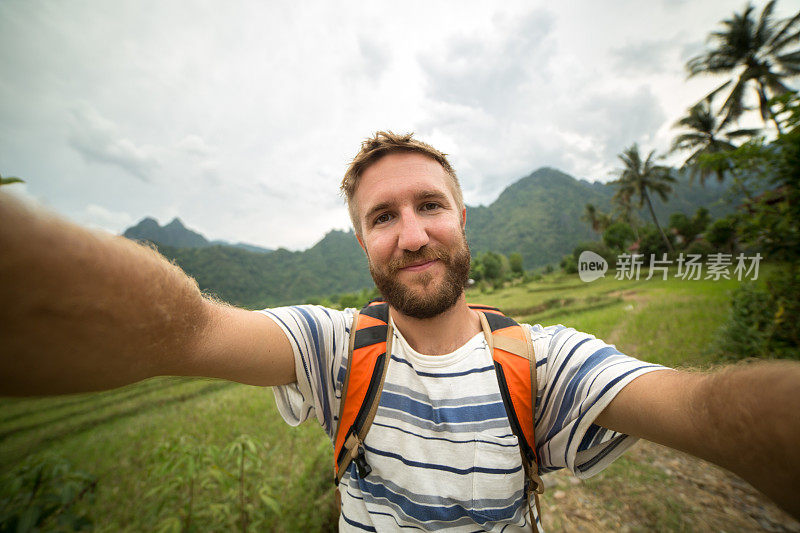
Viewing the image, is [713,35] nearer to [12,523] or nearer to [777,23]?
[777,23]

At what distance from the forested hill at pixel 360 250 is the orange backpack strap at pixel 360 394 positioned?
52234 mm

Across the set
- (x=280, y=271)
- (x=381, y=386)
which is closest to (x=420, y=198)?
(x=381, y=386)

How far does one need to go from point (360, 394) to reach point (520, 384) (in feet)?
2.63

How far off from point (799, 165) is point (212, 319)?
18.1ft

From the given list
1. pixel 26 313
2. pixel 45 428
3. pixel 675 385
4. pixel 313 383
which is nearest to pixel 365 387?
pixel 313 383

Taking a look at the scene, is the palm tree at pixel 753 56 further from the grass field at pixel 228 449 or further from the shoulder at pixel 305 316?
the shoulder at pixel 305 316

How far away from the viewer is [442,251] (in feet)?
4.98

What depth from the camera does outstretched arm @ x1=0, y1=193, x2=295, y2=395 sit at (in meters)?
0.55

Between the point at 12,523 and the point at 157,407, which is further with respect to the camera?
the point at 157,407

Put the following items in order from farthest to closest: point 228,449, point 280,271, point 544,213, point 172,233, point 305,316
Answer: point 172,233, point 544,213, point 280,271, point 228,449, point 305,316

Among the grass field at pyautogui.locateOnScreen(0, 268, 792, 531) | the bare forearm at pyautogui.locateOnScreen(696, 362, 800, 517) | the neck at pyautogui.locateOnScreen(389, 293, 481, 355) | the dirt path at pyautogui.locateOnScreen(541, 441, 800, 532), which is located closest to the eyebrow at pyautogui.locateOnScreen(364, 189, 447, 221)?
the neck at pyautogui.locateOnScreen(389, 293, 481, 355)

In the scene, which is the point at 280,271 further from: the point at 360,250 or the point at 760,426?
the point at 760,426

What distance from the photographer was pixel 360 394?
1.33 m

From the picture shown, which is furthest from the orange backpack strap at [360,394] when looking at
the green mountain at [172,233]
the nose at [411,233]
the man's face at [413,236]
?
the green mountain at [172,233]
